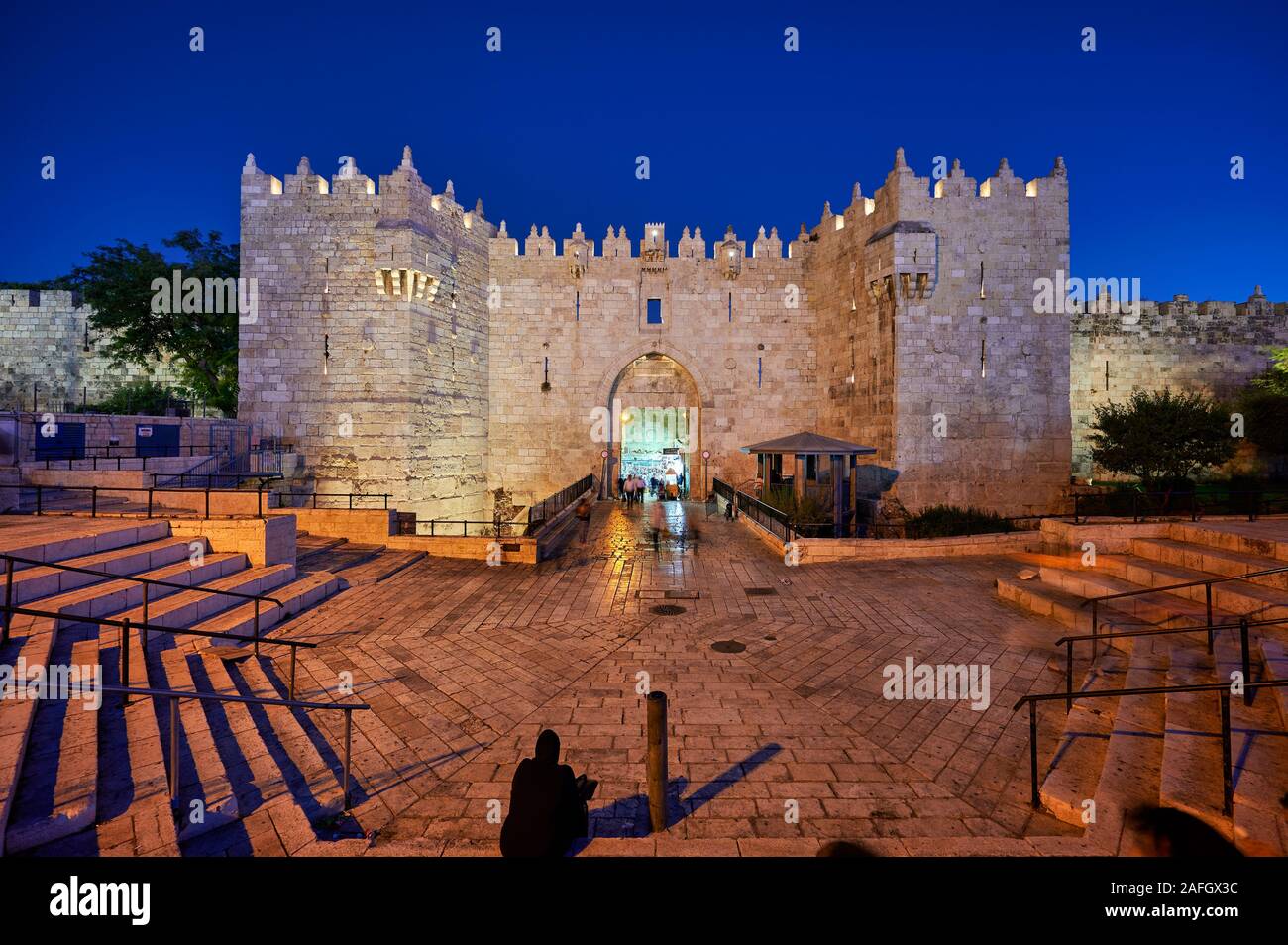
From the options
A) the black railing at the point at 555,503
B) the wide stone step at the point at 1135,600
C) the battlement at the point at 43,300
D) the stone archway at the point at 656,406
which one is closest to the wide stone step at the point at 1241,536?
the wide stone step at the point at 1135,600

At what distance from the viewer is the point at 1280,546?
748cm

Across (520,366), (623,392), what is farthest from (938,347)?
(520,366)

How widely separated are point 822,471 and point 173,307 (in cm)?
2431

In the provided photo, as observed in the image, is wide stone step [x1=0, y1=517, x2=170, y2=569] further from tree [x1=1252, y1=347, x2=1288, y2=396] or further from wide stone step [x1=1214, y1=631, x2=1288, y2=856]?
tree [x1=1252, y1=347, x2=1288, y2=396]

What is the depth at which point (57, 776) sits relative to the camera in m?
3.62

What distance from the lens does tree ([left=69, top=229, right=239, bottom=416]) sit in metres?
19.6

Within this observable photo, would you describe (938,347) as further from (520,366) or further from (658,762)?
(658,762)

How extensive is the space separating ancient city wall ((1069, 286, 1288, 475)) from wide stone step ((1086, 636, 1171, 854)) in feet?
71.0

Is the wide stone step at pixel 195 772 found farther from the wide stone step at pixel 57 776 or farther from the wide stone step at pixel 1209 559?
the wide stone step at pixel 1209 559

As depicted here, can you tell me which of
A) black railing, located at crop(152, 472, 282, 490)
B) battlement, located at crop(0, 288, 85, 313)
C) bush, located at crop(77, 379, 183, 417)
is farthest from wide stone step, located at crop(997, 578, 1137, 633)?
battlement, located at crop(0, 288, 85, 313)

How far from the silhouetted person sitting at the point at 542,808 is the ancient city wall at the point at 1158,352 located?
2684 cm

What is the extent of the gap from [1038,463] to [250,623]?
70.3ft

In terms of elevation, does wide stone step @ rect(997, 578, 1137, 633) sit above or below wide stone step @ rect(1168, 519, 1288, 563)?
below

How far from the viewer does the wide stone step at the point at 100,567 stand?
229 inches
